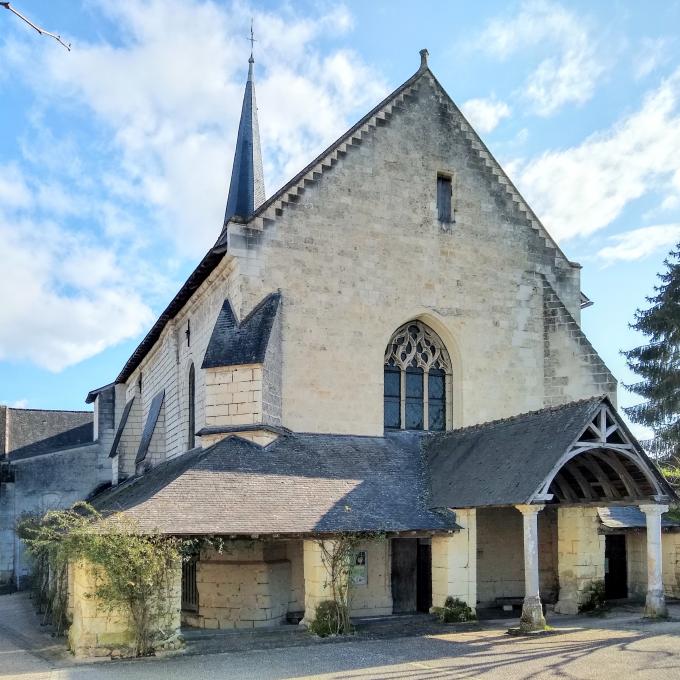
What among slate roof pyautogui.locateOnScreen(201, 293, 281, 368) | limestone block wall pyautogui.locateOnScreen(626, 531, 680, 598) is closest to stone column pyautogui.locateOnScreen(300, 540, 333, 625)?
slate roof pyautogui.locateOnScreen(201, 293, 281, 368)

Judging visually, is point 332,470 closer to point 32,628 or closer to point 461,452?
point 461,452

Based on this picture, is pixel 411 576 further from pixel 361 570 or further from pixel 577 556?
pixel 577 556

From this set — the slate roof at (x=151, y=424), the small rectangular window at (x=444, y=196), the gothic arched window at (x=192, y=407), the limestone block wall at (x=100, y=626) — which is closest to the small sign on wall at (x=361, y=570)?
the limestone block wall at (x=100, y=626)

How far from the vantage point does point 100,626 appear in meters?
12.1

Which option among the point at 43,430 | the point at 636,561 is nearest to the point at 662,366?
the point at 636,561

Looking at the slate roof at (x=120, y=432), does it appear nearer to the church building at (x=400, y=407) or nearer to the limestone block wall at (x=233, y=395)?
the church building at (x=400, y=407)

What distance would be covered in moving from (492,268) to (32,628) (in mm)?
12654

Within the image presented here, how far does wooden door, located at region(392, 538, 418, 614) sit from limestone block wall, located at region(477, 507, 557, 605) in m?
1.44

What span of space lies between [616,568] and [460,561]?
6285 millimetres

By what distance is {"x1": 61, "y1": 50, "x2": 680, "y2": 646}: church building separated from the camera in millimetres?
13852

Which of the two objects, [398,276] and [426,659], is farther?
[398,276]

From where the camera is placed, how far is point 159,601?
12.2 metres

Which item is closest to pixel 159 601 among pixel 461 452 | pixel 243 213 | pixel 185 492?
pixel 185 492

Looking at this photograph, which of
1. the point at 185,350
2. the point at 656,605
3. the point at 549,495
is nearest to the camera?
the point at 549,495
